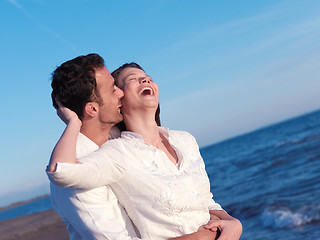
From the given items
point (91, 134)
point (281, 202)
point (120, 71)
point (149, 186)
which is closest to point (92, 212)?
point (149, 186)

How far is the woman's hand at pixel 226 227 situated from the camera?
2678 millimetres

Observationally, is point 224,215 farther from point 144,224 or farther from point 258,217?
point 258,217

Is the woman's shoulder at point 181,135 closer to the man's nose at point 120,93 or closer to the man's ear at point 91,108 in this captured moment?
the man's nose at point 120,93

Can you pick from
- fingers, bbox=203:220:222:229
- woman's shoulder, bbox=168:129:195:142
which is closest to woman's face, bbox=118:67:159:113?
woman's shoulder, bbox=168:129:195:142

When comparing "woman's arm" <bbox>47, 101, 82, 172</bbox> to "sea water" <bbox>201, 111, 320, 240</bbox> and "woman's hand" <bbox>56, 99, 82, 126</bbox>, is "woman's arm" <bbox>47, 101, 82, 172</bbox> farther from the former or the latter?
"sea water" <bbox>201, 111, 320, 240</bbox>

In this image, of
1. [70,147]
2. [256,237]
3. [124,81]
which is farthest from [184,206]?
[256,237]

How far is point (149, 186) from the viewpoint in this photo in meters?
2.48

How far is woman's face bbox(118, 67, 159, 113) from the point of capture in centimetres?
279

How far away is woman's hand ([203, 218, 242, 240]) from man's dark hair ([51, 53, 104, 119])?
1188 mm

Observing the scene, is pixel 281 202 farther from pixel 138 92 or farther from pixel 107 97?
pixel 107 97

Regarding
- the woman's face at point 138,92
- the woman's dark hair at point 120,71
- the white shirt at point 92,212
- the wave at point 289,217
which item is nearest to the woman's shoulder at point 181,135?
the woman's dark hair at point 120,71

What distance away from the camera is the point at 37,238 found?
11.3m

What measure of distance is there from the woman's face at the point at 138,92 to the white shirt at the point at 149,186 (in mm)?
246

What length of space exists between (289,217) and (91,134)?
769cm
